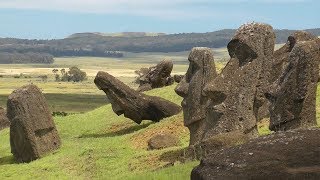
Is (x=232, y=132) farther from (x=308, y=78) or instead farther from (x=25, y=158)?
(x=25, y=158)

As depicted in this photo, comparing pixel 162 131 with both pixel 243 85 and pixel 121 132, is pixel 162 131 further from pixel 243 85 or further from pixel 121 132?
pixel 243 85

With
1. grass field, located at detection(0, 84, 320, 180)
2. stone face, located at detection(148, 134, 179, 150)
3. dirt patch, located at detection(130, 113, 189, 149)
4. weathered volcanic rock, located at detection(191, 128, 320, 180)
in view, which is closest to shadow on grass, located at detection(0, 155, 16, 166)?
grass field, located at detection(0, 84, 320, 180)

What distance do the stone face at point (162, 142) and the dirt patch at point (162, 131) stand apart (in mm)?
871

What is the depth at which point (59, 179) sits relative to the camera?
90.3ft

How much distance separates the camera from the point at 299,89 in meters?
20.6

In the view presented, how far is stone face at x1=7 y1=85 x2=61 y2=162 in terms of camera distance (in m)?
34.3

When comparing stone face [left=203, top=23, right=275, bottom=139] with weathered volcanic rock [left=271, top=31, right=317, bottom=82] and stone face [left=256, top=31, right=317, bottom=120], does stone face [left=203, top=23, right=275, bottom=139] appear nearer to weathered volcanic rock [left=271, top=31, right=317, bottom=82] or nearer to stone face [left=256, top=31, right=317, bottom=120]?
stone face [left=256, top=31, right=317, bottom=120]

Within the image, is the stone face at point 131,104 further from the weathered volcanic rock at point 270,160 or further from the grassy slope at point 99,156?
the weathered volcanic rock at point 270,160

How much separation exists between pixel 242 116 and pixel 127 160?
A: 696 centimetres

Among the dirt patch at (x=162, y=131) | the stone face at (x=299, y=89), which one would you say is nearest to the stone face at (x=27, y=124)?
the dirt patch at (x=162, y=131)

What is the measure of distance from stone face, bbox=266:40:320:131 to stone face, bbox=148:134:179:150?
10.0 m

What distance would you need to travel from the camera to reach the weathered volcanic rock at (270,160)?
416 inches

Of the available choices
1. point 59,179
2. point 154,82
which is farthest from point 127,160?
point 154,82

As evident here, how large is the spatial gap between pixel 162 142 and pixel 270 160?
64.9 feet
